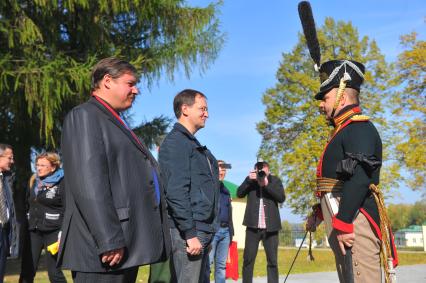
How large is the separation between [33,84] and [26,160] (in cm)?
423

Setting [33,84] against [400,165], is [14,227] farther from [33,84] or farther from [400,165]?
[400,165]

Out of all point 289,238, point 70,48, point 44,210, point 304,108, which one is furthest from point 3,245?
point 289,238

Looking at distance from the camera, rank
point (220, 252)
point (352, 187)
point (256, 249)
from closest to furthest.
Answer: point (352, 187), point (220, 252), point (256, 249)

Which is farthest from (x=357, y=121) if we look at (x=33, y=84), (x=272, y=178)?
(x=33, y=84)

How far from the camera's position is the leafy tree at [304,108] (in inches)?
1046

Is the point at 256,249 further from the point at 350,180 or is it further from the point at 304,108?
the point at 304,108

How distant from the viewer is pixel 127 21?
16.9m

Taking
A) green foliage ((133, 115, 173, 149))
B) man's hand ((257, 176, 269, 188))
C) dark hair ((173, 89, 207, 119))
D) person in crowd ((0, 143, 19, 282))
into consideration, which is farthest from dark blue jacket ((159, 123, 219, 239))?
green foliage ((133, 115, 173, 149))

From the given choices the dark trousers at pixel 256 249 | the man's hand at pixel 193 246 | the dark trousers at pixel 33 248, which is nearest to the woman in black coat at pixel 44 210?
the dark trousers at pixel 33 248

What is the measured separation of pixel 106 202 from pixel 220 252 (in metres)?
5.32

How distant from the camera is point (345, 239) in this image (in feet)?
12.1

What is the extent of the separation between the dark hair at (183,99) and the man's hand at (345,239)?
179cm

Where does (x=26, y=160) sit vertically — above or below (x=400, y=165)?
below

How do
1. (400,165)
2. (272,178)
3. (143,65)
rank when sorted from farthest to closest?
1. (400,165)
2. (143,65)
3. (272,178)
